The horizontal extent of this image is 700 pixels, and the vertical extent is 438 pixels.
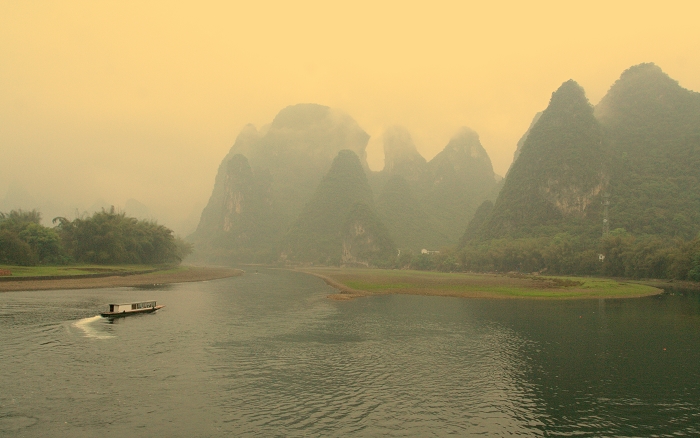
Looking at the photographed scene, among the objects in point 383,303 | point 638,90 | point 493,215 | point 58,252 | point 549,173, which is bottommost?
point 383,303

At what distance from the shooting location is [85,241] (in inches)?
3361

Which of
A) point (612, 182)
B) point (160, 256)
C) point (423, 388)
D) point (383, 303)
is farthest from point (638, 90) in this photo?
point (423, 388)

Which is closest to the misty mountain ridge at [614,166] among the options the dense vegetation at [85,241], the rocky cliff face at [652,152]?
the rocky cliff face at [652,152]

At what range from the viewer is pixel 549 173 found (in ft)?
464

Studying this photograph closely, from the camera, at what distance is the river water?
590 inches

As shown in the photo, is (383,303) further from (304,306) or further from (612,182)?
(612,182)

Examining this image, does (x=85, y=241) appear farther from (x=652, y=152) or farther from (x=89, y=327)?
(x=652, y=152)

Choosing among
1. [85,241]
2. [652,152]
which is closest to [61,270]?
[85,241]

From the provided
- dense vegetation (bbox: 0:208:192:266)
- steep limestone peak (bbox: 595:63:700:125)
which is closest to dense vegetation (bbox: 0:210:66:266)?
dense vegetation (bbox: 0:208:192:266)

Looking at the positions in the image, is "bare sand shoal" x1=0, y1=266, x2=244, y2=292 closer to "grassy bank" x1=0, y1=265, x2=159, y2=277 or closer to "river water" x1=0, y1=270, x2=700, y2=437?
"grassy bank" x1=0, y1=265, x2=159, y2=277

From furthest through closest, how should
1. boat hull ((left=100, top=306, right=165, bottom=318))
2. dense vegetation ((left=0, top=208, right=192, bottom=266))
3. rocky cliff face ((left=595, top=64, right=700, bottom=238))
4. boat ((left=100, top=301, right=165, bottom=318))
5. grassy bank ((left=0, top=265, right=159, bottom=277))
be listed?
rocky cliff face ((left=595, top=64, right=700, bottom=238))
dense vegetation ((left=0, top=208, right=192, bottom=266))
grassy bank ((left=0, top=265, right=159, bottom=277))
boat ((left=100, top=301, right=165, bottom=318))
boat hull ((left=100, top=306, right=165, bottom=318))

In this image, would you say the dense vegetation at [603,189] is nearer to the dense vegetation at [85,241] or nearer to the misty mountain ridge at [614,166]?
the misty mountain ridge at [614,166]

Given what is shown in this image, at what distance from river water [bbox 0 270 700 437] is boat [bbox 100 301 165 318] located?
3.55 ft

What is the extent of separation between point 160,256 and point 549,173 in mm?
121095
